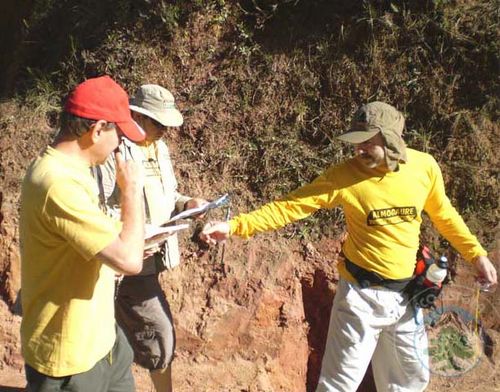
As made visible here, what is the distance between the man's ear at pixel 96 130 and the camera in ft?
7.78

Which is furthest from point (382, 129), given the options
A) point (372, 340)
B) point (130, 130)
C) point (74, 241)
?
point (74, 241)

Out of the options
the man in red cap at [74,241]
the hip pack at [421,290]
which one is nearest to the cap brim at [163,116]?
the man in red cap at [74,241]

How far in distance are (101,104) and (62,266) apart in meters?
0.62

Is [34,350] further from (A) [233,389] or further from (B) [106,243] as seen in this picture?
(A) [233,389]

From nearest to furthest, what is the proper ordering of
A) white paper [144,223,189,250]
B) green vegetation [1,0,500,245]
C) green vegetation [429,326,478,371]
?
white paper [144,223,189,250] < green vegetation [429,326,478,371] < green vegetation [1,0,500,245]

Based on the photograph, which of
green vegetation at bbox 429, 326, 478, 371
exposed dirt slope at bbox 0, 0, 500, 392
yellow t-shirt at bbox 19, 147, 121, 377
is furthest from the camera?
exposed dirt slope at bbox 0, 0, 500, 392

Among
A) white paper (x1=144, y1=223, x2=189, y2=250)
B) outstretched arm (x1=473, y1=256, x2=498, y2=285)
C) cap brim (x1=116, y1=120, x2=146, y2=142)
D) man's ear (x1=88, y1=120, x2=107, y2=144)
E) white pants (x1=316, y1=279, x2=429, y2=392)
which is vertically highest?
man's ear (x1=88, y1=120, x2=107, y2=144)

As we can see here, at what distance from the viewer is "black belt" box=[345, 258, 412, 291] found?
134 inches

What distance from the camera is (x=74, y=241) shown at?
2.27 m

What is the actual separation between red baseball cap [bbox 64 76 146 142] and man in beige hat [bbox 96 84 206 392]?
2.68ft

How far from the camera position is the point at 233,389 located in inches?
189

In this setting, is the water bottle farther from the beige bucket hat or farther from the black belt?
the beige bucket hat

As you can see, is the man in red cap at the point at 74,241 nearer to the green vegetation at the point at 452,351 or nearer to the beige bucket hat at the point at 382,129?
the beige bucket hat at the point at 382,129

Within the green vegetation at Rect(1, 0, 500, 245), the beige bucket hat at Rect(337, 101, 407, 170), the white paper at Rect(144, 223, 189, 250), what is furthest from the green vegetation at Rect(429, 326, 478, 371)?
the white paper at Rect(144, 223, 189, 250)
